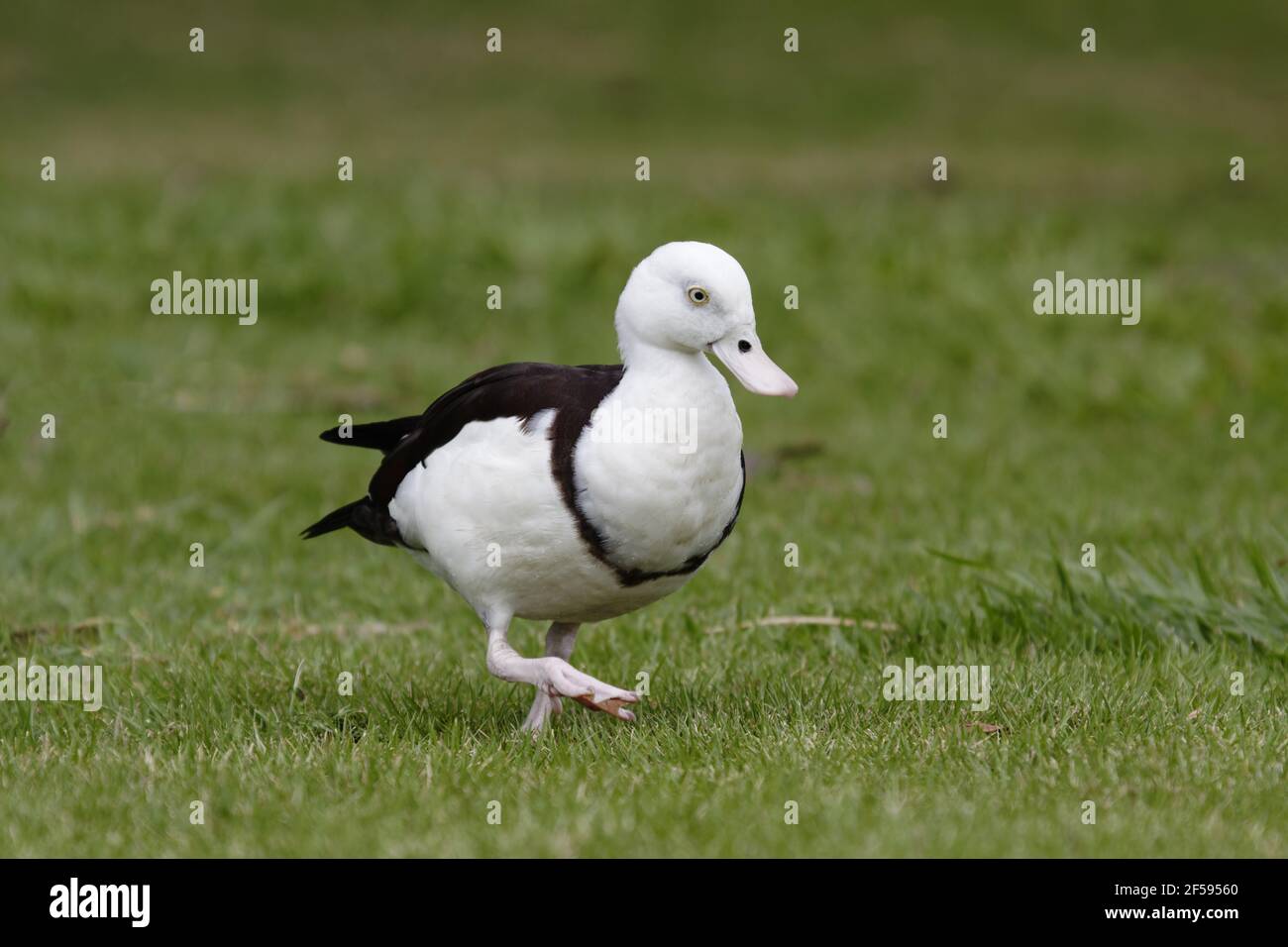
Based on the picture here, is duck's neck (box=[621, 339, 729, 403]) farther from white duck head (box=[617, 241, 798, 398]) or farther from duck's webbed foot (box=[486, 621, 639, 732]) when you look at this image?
duck's webbed foot (box=[486, 621, 639, 732])

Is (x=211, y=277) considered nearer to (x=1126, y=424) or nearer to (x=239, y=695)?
(x=1126, y=424)

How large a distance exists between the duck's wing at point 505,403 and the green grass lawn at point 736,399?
73 cm

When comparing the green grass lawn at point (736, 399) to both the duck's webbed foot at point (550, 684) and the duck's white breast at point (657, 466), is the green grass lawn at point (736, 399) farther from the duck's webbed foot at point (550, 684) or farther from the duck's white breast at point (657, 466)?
the duck's white breast at point (657, 466)

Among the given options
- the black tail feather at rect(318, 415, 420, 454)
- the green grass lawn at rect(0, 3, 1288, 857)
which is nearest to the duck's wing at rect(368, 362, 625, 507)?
the black tail feather at rect(318, 415, 420, 454)

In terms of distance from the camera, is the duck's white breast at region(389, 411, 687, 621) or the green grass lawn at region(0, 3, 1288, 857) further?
the duck's white breast at region(389, 411, 687, 621)

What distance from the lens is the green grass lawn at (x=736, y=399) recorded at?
4297mm

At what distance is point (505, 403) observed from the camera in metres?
4.67

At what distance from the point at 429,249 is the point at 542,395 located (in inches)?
305

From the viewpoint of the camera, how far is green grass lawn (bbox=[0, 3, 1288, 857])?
4.30 metres

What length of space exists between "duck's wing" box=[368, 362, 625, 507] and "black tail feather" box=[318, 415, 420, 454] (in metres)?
0.13

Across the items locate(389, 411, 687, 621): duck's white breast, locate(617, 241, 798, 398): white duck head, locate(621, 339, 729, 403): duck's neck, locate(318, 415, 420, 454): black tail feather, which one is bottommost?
locate(389, 411, 687, 621): duck's white breast

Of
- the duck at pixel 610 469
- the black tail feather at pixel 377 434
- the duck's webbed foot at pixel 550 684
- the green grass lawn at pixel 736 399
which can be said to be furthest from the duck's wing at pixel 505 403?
the green grass lawn at pixel 736 399

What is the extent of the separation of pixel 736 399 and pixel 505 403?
570 cm

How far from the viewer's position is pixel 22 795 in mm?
4301
